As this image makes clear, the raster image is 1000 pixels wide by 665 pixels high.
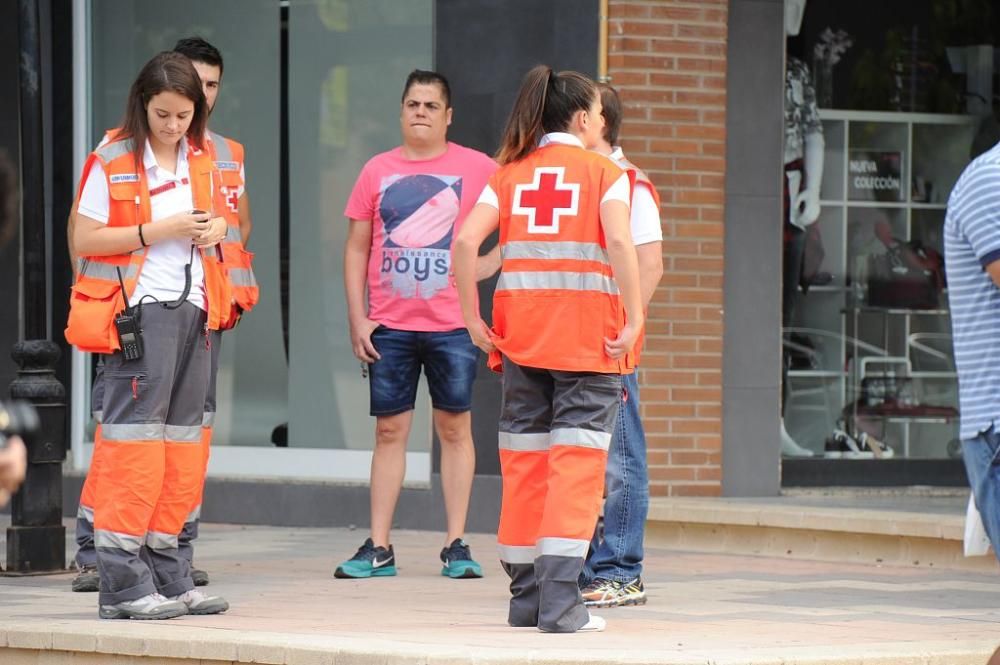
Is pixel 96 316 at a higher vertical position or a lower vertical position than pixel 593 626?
higher

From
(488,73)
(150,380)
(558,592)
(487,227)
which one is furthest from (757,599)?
(488,73)

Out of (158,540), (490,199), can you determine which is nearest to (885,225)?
(490,199)

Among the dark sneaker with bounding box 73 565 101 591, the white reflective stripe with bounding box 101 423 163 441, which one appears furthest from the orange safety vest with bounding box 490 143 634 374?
the dark sneaker with bounding box 73 565 101 591

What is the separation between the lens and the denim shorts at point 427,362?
750 centimetres

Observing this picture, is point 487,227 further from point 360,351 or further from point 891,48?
point 891,48

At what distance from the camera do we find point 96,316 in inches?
234

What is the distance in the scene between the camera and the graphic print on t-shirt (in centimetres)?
752

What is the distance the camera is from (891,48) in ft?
33.6

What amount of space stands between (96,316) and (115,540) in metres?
0.77

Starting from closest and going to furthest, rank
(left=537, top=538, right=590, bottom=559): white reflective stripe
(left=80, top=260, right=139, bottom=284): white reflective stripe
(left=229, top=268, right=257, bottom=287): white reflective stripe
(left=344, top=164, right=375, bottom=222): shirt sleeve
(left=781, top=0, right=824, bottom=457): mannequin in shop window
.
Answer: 1. (left=537, top=538, right=590, bottom=559): white reflective stripe
2. (left=80, top=260, right=139, bottom=284): white reflective stripe
3. (left=229, top=268, right=257, bottom=287): white reflective stripe
4. (left=344, top=164, right=375, bottom=222): shirt sleeve
5. (left=781, top=0, right=824, bottom=457): mannequin in shop window

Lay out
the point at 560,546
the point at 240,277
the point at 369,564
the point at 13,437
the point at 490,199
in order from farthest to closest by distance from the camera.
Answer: the point at 369,564 → the point at 240,277 → the point at 490,199 → the point at 560,546 → the point at 13,437

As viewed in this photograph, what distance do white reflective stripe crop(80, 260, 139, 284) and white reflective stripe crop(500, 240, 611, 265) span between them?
1367 mm

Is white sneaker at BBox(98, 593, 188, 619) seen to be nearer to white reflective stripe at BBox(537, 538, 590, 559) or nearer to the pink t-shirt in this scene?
white reflective stripe at BBox(537, 538, 590, 559)

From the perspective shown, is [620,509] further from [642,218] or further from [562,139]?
[562,139]
